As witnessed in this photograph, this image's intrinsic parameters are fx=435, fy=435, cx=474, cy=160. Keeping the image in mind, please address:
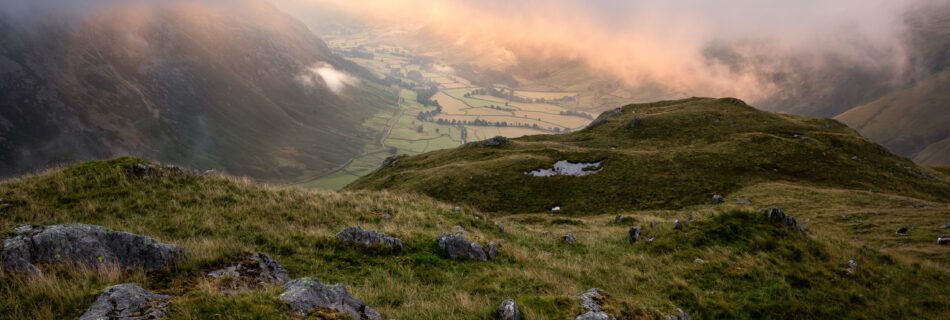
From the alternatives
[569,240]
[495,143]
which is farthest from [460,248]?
[495,143]

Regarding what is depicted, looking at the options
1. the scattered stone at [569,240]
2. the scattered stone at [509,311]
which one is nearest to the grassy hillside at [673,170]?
the scattered stone at [569,240]

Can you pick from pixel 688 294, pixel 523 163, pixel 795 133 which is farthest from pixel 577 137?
pixel 688 294

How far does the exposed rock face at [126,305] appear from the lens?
795 cm

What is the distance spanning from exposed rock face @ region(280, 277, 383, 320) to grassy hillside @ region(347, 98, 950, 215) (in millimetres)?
36073

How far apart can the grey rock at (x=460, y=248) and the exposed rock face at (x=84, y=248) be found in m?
9.18

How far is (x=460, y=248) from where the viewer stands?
18.0 metres

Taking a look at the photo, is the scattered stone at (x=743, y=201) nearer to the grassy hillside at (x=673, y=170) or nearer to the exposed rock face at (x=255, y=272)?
the grassy hillside at (x=673, y=170)

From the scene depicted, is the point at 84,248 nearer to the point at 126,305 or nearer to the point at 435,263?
the point at 126,305

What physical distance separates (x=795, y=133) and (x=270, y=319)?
254 ft

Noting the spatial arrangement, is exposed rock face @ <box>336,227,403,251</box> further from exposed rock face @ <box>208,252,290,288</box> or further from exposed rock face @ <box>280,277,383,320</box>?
exposed rock face @ <box>280,277,383,320</box>

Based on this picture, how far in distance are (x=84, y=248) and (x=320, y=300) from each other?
24.2 ft

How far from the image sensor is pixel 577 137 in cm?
7606

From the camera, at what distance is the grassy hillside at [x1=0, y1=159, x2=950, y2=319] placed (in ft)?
34.6

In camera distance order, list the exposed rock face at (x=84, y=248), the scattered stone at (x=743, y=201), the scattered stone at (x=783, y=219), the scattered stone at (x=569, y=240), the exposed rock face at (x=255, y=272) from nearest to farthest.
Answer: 1. the exposed rock face at (x=84, y=248)
2. the exposed rock face at (x=255, y=272)
3. the scattered stone at (x=783, y=219)
4. the scattered stone at (x=569, y=240)
5. the scattered stone at (x=743, y=201)
